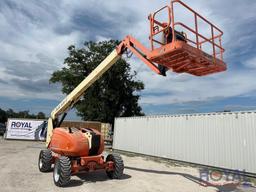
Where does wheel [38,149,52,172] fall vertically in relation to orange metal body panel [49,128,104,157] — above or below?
below

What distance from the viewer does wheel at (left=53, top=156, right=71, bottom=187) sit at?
8.86 meters

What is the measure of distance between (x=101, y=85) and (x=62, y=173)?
1123 inches

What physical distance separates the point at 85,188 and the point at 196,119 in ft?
29.8

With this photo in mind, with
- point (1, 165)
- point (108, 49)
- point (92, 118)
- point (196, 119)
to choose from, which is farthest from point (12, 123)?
point (196, 119)

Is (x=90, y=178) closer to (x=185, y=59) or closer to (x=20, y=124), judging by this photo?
(x=185, y=59)

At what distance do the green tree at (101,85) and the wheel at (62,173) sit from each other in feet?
87.6

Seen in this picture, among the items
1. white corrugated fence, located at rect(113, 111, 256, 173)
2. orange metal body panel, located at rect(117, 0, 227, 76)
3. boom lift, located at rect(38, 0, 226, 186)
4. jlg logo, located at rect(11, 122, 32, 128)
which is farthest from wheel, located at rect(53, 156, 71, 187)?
jlg logo, located at rect(11, 122, 32, 128)

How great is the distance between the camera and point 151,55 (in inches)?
312

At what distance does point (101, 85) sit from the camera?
37.1m

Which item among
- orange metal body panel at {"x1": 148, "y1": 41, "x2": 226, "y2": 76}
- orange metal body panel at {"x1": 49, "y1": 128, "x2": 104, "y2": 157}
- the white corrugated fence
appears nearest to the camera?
orange metal body panel at {"x1": 148, "y1": 41, "x2": 226, "y2": 76}

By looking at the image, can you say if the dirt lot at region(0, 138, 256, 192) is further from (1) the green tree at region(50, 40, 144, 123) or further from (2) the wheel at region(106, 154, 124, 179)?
(1) the green tree at region(50, 40, 144, 123)

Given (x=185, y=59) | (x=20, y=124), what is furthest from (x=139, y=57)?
(x=20, y=124)

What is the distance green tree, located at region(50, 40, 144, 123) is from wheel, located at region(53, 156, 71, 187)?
2671 cm

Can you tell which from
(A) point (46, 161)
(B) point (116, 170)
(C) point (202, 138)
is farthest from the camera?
(C) point (202, 138)
